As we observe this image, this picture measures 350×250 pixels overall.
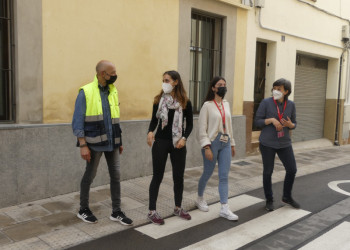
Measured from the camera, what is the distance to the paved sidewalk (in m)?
3.57

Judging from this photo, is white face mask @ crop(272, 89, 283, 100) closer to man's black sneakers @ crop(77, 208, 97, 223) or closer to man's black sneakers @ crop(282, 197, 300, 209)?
man's black sneakers @ crop(282, 197, 300, 209)

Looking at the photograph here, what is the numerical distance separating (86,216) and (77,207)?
571 mm

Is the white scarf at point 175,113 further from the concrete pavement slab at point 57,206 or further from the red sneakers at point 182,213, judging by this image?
the concrete pavement slab at point 57,206

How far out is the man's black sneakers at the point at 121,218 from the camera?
3963 mm

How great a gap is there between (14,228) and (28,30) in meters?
2.56

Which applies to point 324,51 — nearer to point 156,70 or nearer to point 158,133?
point 156,70

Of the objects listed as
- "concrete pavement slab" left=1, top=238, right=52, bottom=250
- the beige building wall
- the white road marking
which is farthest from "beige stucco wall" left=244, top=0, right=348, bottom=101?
"concrete pavement slab" left=1, top=238, right=52, bottom=250

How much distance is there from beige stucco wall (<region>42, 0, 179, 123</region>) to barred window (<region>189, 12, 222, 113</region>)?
0.83 metres

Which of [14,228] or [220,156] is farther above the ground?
[220,156]

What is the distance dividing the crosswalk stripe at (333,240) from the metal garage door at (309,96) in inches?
267

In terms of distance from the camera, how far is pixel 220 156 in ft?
14.0

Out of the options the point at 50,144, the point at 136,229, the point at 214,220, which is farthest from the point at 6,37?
the point at 214,220

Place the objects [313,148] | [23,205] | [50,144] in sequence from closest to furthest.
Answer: [23,205] → [50,144] → [313,148]

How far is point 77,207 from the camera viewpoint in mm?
4547
